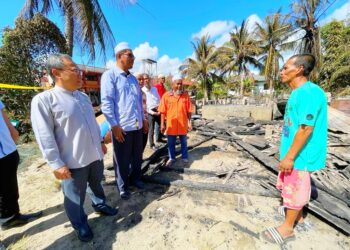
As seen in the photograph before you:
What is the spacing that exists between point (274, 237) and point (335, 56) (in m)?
21.0

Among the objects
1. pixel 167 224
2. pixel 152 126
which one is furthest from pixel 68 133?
pixel 152 126

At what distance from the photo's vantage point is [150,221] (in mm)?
2453

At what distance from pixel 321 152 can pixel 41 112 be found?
2.67 m

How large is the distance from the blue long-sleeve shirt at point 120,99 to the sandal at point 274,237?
2103 millimetres

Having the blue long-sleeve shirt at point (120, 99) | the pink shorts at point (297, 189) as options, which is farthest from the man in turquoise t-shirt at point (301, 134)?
the blue long-sleeve shirt at point (120, 99)

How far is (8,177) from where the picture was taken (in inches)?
89.2

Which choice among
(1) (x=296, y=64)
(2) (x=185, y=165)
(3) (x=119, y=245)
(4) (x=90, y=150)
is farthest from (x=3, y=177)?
(1) (x=296, y=64)

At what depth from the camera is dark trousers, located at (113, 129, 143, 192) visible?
272cm

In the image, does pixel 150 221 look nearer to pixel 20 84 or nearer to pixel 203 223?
pixel 203 223

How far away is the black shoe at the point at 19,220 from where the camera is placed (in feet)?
7.86

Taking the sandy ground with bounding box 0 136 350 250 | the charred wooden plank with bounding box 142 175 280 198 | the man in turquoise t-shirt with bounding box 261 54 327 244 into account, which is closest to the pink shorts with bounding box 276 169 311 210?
the man in turquoise t-shirt with bounding box 261 54 327 244

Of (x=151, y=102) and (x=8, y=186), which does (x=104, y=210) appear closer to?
(x=8, y=186)

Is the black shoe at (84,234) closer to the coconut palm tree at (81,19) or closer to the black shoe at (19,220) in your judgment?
the black shoe at (19,220)

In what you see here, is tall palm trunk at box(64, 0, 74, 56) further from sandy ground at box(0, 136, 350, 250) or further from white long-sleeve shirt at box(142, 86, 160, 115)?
sandy ground at box(0, 136, 350, 250)
